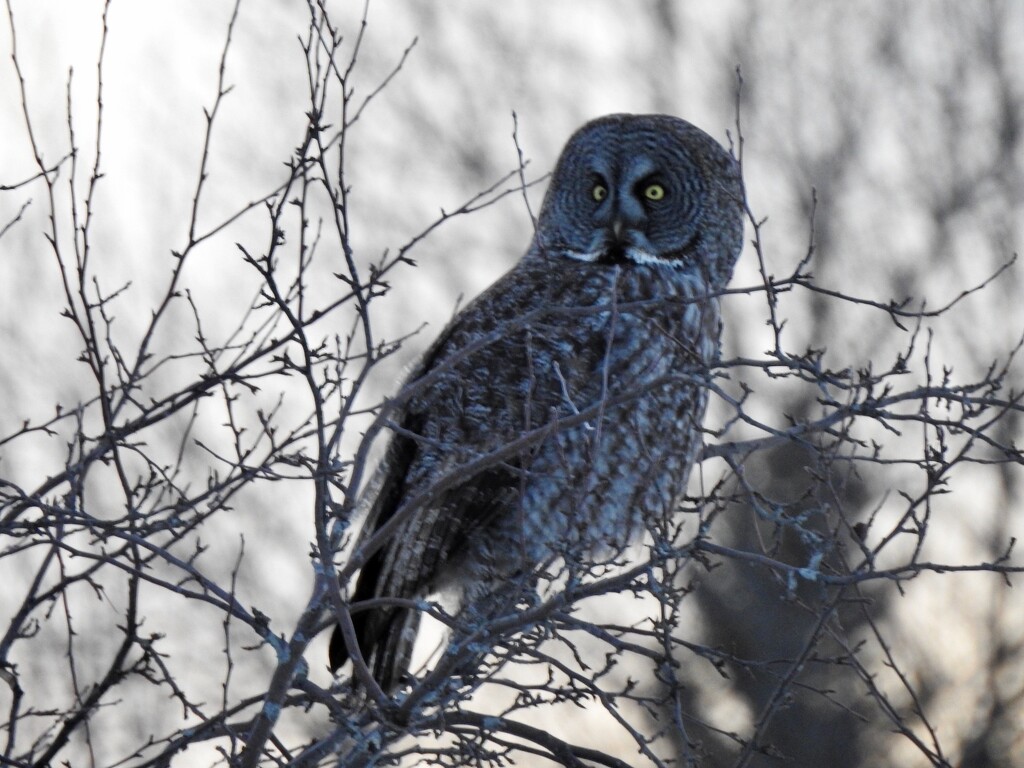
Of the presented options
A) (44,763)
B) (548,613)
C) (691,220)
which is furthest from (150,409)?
(691,220)

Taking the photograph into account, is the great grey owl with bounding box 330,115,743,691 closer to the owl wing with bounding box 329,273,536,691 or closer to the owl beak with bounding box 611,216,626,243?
the owl wing with bounding box 329,273,536,691

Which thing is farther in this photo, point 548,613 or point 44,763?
point 44,763

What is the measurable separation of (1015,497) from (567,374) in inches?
334

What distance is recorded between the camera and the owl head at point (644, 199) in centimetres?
564

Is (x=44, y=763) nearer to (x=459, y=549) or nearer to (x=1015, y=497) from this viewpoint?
(x=459, y=549)

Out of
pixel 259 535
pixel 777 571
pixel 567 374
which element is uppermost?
pixel 259 535

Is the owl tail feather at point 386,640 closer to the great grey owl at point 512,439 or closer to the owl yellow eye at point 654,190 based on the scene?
the great grey owl at point 512,439

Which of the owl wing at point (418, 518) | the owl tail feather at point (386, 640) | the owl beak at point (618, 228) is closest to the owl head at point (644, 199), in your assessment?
the owl beak at point (618, 228)

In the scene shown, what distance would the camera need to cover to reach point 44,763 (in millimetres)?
3490

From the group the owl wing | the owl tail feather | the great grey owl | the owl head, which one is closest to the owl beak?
the owl head

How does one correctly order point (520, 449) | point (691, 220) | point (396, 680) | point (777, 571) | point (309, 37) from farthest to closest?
point (691, 220), point (396, 680), point (309, 37), point (777, 571), point (520, 449)

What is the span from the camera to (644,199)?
5.83 m

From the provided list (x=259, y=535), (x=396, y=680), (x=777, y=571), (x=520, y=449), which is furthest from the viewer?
(x=259, y=535)

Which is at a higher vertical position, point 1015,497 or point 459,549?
point 1015,497
